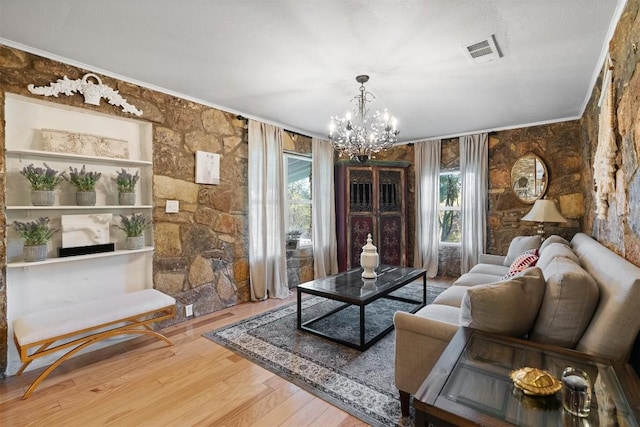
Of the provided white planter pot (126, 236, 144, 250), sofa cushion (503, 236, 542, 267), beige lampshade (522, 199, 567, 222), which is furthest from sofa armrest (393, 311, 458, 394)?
beige lampshade (522, 199, 567, 222)

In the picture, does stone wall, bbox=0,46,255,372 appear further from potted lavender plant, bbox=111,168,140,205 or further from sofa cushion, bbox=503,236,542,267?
→ sofa cushion, bbox=503,236,542,267

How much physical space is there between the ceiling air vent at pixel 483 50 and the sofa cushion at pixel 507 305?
1.70m

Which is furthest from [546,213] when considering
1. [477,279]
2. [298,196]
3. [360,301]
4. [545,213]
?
[298,196]

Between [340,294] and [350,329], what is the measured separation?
510mm

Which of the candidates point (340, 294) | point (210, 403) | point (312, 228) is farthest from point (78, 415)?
point (312, 228)

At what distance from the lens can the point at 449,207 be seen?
512 centimetres

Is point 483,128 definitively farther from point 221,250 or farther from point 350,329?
point 221,250

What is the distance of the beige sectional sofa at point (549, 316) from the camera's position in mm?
1191

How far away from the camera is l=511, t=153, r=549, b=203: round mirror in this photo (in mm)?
4188

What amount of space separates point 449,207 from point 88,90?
16.3 feet

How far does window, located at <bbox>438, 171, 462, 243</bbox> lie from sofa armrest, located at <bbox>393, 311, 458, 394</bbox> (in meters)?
3.82

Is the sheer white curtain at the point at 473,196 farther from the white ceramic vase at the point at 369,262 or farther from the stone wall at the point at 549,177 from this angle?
the white ceramic vase at the point at 369,262

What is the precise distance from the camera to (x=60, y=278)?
248cm

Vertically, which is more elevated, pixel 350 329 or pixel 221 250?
pixel 221 250
